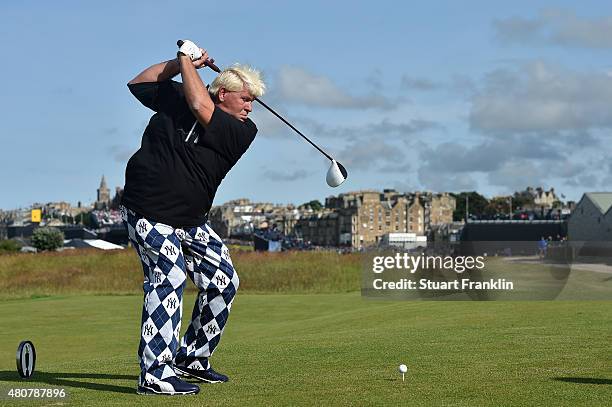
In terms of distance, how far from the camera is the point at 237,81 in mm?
8055

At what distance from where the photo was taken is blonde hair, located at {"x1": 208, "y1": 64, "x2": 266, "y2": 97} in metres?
8.05

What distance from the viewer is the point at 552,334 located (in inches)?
521

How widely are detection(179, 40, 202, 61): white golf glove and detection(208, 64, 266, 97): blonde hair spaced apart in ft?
0.76

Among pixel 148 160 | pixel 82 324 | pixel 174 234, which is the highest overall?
pixel 148 160

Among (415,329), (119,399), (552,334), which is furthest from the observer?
(415,329)

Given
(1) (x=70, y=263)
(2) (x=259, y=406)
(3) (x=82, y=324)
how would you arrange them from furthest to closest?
(1) (x=70, y=263) → (3) (x=82, y=324) → (2) (x=259, y=406)

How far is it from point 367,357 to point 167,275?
10.5ft

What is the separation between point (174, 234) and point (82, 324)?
17698mm

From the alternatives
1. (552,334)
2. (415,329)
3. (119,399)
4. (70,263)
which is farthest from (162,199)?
(70,263)

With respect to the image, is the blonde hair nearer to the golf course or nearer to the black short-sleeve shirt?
the black short-sleeve shirt

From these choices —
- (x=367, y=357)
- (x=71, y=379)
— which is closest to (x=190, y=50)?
(x=71, y=379)

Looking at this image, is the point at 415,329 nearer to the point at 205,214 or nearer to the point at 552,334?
the point at 552,334

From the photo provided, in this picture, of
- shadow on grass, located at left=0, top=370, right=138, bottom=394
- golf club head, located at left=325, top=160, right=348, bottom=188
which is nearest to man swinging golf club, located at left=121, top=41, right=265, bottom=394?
shadow on grass, located at left=0, top=370, right=138, bottom=394

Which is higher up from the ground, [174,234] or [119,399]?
[174,234]
